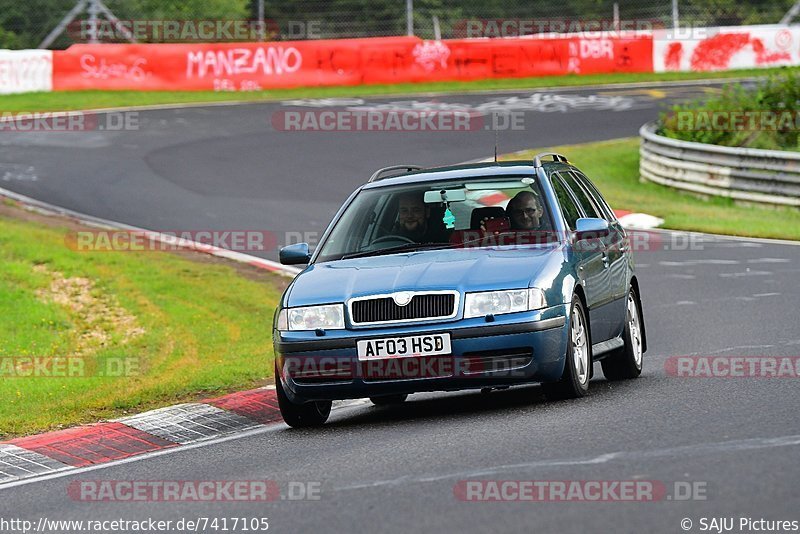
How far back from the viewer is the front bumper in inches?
322

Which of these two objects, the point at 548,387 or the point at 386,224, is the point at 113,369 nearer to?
the point at 386,224

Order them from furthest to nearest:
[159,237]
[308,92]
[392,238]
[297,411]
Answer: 1. [308,92]
2. [159,237]
3. [392,238]
4. [297,411]

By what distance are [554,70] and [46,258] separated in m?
27.9

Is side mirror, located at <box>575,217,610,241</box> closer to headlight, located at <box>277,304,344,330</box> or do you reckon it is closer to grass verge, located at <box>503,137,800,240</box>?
headlight, located at <box>277,304,344,330</box>

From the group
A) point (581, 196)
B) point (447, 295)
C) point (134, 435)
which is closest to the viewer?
point (447, 295)

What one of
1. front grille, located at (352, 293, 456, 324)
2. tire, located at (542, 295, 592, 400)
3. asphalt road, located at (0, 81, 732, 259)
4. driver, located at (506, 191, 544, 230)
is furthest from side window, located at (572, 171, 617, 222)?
asphalt road, located at (0, 81, 732, 259)

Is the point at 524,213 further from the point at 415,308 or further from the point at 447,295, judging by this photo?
the point at 415,308

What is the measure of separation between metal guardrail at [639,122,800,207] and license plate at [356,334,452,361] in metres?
15.6

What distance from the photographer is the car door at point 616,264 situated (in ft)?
32.6

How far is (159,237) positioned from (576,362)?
12.0 meters

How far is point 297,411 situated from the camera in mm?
8867

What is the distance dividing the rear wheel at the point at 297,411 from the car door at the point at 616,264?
7.20 feet

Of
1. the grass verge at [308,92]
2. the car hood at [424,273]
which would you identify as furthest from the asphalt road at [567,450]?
the grass verge at [308,92]

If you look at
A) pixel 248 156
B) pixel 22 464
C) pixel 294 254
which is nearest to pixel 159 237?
pixel 248 156
